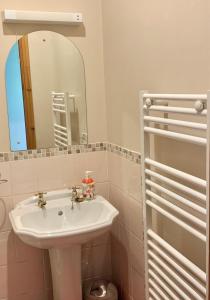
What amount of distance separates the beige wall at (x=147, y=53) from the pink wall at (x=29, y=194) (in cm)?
29

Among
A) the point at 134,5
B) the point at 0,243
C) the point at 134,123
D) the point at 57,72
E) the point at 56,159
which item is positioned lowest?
the point at 0,243

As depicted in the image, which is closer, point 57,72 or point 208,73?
point 208,73

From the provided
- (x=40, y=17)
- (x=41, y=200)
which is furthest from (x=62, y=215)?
(x=40, y=17)

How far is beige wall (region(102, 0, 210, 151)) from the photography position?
1.26 meters

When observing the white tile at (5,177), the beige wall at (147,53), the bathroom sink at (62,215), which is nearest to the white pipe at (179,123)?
the beige wall at (147,53)

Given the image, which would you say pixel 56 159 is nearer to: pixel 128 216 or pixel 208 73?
pixel 128 216

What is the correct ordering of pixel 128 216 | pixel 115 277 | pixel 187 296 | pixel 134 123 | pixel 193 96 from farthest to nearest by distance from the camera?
pixel 115 277 → pixel 128 216 → pixel 134 123 → pixel 187 296 → pixel 193 96

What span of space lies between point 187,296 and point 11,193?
1.22m

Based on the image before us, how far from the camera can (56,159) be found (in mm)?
2172

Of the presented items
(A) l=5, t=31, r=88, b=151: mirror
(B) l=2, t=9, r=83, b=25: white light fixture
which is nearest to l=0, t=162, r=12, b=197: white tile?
(A) l=5, t=31, r=88, b=151: mirror

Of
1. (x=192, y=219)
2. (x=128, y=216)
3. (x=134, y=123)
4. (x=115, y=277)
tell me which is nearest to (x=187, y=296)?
(x=192, y=219)

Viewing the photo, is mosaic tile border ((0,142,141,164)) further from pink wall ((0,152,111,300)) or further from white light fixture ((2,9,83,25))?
white light fixture ((2,9,83,25))

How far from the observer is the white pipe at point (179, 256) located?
1.22 m

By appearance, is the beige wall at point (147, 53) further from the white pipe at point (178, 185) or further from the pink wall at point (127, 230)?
the white pipe at point (178, 185)
